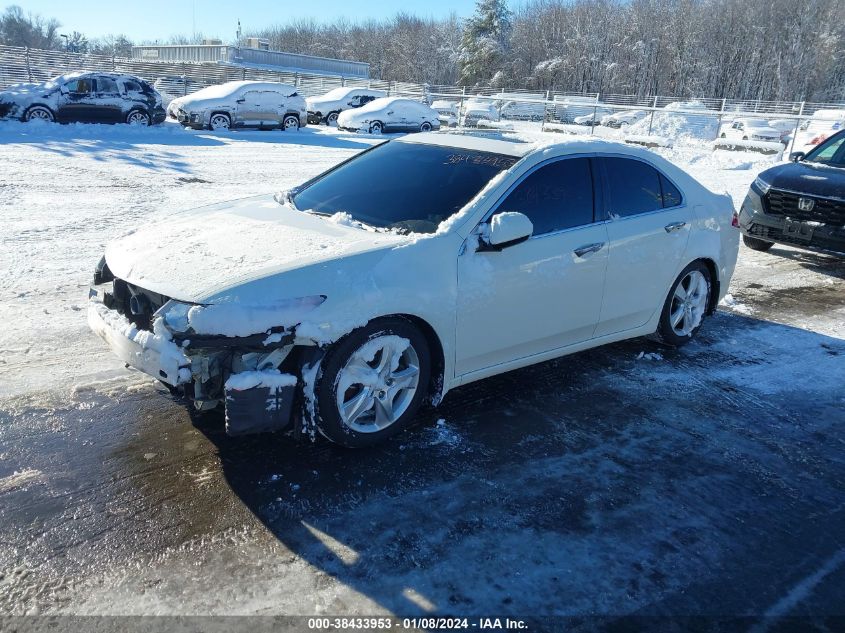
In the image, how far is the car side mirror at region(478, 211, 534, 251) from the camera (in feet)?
12.8

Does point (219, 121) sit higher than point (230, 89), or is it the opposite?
point (230, 89)

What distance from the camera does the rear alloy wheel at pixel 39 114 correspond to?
18875mm

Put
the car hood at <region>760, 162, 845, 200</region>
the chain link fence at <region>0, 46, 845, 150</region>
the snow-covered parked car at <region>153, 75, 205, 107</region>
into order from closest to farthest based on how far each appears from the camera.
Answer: the car hood at <region>760, 162, 845, 200</region> < the chain link fence at <region>0, 46, 845, 150</region> < the snow-covered parked car at <region>153, 75, 205, 107</region>

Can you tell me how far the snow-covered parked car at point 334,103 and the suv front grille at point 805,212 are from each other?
67.3ft

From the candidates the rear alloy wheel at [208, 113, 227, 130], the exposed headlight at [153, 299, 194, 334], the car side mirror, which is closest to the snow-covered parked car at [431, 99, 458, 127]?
the rear alloy wheel at [208, 113, 227, 130]

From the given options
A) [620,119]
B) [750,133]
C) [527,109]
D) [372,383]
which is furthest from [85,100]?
[620,119]

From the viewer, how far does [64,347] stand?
4.86m

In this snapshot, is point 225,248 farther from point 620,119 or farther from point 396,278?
point 620,119

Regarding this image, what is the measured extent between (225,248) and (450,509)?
1.84 m

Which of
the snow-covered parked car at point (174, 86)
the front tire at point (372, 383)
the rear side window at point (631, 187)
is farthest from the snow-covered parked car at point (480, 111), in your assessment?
the front tire at point (372, 383)

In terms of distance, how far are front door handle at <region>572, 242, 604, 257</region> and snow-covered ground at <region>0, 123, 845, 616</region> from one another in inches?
37.7

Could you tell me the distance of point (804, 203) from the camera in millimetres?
8352

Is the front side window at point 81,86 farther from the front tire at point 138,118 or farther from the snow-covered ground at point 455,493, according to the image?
the snow-covered ground at point 455,493

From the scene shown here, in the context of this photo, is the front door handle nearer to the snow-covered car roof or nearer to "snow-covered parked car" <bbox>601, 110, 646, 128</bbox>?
the snow-covered car roof
